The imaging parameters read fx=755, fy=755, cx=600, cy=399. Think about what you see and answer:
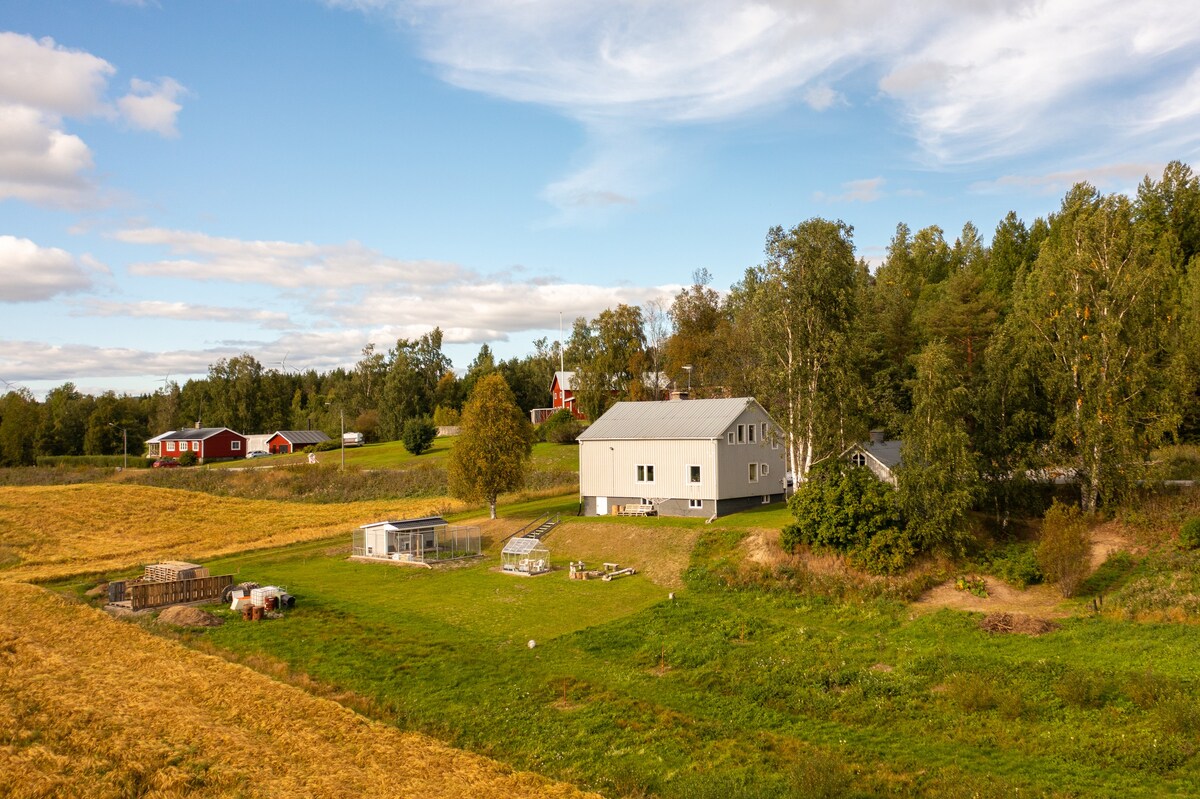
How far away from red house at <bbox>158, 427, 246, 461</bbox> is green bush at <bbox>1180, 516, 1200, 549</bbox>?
12054 centimetres

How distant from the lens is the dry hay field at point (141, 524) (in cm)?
4741

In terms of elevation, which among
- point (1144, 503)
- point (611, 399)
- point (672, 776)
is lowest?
point (672, 776)

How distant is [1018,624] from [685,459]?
71.2ft

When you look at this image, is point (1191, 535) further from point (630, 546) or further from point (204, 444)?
point (204, 444)

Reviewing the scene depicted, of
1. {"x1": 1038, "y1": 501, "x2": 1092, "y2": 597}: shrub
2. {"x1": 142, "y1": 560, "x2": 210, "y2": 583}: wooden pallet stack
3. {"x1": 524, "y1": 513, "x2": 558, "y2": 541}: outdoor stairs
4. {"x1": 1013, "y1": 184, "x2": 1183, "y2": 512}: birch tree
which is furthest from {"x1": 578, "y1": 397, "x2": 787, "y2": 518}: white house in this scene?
{"x1": 142, "y1": 560, "x2": 210, "y2": 583}: wooden pallet stack

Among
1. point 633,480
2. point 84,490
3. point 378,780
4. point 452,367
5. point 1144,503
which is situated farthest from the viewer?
point 452,367

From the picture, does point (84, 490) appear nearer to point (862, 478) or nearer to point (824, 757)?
point (862, 478)

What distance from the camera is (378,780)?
54.3 ft

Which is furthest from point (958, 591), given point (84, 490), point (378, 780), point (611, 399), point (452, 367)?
point (452, 367)

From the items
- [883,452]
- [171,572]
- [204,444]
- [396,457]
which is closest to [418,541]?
[171,572]

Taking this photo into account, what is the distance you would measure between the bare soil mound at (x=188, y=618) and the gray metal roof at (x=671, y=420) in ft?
79.8

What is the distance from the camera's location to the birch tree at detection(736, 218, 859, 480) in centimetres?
3909

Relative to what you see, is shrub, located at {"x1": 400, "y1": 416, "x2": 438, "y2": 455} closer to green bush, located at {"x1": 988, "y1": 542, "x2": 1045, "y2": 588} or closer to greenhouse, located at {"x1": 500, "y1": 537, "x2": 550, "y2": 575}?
greenhouse, located at {"x1": 500, "y1": 537, "x2": 550, "y2": 575}

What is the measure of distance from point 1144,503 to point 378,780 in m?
34.9
